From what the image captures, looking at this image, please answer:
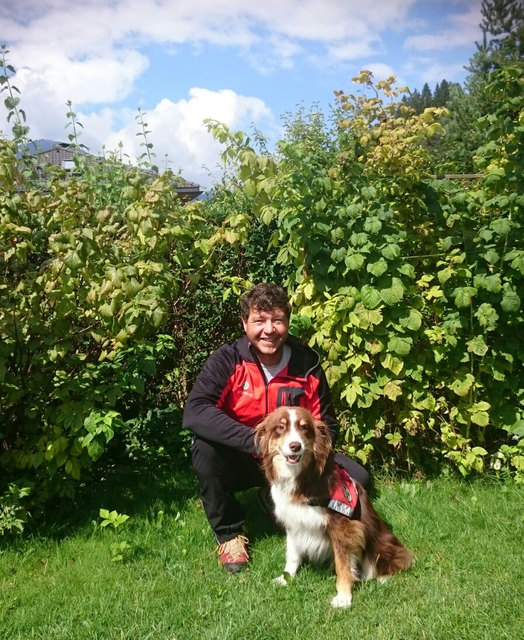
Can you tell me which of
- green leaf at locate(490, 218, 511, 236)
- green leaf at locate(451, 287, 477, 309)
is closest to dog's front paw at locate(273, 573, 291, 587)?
green leaf at locate(451, 287, 477, 309)

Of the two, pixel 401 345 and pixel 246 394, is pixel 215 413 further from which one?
pixel 401 345

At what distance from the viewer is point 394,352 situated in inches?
149

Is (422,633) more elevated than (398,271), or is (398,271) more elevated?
(398,271)

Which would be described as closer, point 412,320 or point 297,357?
point 297,357

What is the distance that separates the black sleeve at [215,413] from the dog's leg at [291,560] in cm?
50

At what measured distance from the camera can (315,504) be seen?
2.90 m

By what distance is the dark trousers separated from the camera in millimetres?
3363

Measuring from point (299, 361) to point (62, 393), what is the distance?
1335 mm

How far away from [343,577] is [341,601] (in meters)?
0.10

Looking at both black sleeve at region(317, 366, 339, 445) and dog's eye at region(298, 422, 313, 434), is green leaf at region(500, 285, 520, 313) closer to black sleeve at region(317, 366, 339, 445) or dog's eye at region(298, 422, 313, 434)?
black sleeve at region(317, 366, 339, 445)

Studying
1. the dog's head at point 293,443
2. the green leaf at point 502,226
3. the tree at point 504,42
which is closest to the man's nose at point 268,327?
the dog's head at point 293,443

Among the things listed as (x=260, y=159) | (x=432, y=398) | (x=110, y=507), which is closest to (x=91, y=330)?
(x=110, y=507)

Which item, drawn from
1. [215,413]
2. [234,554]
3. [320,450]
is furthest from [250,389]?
[234,554]

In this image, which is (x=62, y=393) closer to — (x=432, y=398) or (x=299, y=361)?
(x=299, y=361)
